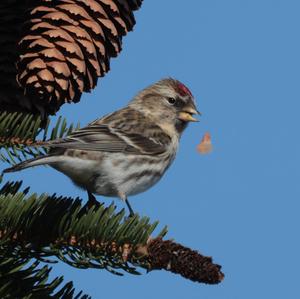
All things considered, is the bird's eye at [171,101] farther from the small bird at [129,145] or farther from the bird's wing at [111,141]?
the bird's wing at [111,141]

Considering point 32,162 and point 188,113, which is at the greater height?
point 188,113

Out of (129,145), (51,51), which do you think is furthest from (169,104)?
(51,51)

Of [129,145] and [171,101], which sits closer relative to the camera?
[129,145]

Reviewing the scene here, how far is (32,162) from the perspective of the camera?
11.0 feet

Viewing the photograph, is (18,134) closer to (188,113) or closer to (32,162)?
(32,162)

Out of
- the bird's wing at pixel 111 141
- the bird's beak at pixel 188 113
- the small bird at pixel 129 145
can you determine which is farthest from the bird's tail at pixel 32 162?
the bird's beak at pixel 188 113

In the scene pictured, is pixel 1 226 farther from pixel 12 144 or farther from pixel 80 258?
pixel 12 144

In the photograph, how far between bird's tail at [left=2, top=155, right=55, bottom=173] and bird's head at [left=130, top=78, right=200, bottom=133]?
4.75ft

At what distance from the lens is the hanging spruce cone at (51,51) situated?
358cm

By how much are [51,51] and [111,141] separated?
865 millimetres

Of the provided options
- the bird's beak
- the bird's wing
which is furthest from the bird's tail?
the bird's beak

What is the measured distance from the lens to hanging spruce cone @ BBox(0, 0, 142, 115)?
141 inches

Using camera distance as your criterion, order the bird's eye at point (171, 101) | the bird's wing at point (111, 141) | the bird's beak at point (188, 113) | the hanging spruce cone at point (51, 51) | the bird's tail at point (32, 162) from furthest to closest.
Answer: the bird's eye at point (171, 101)
the bird's beak at point (188, 113)
the bird's wing at point (111, 141)
the hanging spruce cone at point (51, 51)
the bird's tail at point (32, 162)

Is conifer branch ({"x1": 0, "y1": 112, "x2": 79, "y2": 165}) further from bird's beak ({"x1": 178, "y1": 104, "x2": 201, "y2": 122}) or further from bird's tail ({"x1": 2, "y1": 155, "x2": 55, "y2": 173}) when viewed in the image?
bird's beak ({"x1": 178, "y1": 104, "x2": 201, "y2": 122})
